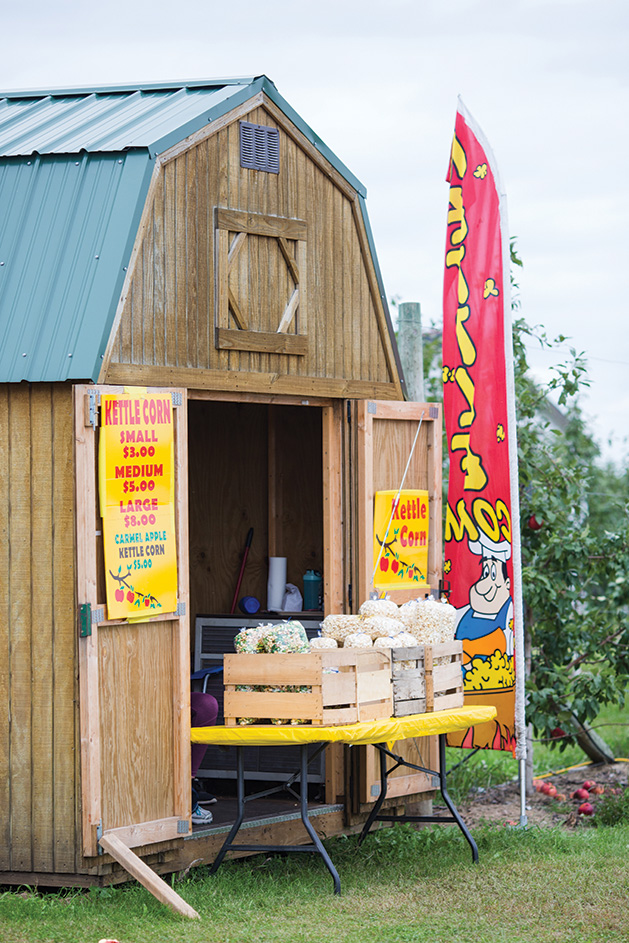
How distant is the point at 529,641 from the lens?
33.8ft

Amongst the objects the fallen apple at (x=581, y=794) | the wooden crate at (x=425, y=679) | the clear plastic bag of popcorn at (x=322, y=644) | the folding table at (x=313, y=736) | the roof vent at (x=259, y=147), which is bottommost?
the fallen apple at (x=581, y=794)

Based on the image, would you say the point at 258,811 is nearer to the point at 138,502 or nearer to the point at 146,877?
the point at 146,877

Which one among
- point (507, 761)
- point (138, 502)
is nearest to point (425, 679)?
point (138, 502)

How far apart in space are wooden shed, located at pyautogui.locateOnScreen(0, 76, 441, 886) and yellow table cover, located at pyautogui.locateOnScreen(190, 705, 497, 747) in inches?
7.7

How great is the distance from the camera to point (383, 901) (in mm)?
6594

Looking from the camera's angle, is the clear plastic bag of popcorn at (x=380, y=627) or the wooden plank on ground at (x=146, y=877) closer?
the wooden plank on ground at (x=146, y=877)

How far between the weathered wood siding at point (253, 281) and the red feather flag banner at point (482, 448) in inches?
20.4

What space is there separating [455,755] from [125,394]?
5749 millimetres

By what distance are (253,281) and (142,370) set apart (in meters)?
1.06

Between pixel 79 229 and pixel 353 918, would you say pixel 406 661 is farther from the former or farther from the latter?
pixel 79 229

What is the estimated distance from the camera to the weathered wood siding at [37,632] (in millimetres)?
6340

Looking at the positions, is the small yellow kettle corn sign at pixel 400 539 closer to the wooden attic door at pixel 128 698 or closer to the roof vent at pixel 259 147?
the wooden attic door at pixel 128 698

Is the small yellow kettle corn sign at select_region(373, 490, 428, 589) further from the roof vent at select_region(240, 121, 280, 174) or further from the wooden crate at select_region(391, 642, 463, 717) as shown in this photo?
the roof vent at select_region(240, 121, 280, 174)

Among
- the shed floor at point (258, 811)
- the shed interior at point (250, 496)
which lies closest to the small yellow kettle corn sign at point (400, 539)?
the shed interior at point (250, 496)
